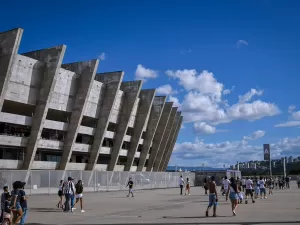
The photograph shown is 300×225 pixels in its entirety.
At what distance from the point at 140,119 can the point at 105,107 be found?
34.7 feet

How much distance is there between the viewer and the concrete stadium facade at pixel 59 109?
3684cm

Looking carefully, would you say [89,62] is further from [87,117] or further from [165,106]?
[165,106]

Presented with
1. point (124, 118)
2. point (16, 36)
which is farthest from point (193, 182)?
point (16, 36)

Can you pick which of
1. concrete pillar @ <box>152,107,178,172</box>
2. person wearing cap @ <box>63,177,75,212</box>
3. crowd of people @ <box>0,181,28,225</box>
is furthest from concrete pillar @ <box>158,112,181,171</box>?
crowd of people @ <box>0,181,28,225</box>

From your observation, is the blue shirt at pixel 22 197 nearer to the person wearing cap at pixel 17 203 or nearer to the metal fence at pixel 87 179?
the person wearing cap at pixel 17 203

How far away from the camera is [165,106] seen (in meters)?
68.1

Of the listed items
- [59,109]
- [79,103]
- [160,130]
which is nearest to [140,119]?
[160,130]

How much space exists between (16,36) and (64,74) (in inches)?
389

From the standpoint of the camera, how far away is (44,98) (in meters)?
38.4

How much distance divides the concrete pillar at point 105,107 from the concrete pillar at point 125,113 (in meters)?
4.48

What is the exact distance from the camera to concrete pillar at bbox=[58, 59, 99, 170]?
141ft

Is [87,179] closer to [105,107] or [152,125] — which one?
[105,107]

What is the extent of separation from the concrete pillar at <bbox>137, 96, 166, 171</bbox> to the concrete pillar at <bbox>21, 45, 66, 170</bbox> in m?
26.4

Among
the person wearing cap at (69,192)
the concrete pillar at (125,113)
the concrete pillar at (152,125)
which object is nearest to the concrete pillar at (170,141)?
the concrete pillar at (152,125)
